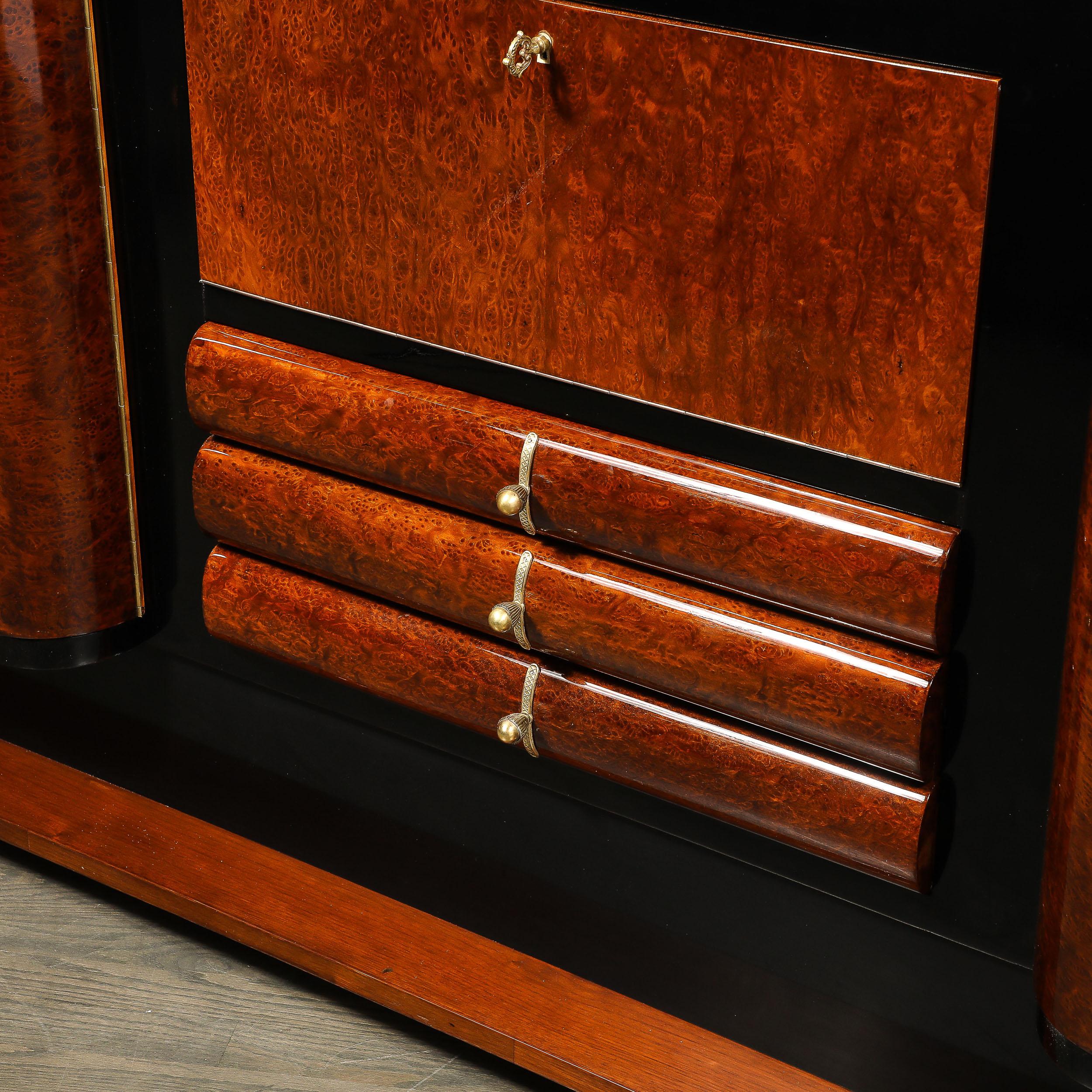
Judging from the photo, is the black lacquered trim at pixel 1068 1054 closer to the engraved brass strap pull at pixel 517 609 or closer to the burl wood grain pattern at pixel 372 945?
the burl wood grain pattern at pixel 372 945

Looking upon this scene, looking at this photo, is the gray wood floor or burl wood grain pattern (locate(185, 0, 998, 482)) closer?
burl wood grain pattern (locate(185, 0, 998, 482))

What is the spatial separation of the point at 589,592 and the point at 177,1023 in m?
0.40

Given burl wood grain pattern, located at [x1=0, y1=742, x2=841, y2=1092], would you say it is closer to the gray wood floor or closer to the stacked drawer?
the gray wood floor

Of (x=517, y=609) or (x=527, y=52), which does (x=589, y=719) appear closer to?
(x=517, y=609)

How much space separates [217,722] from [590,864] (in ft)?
1.06

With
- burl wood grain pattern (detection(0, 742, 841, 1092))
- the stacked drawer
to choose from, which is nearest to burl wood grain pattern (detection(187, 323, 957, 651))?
the stacked drawer

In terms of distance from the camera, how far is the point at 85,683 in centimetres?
126

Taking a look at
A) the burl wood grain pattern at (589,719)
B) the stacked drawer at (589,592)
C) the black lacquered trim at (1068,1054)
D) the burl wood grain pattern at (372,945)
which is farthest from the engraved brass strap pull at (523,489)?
the black lacquered trim at (1068,1054)

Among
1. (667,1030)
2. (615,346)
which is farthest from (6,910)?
(615,346)

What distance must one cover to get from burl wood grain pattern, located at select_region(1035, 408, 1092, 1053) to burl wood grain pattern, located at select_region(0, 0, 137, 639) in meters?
0.65

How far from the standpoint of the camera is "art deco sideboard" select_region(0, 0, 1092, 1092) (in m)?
0.78

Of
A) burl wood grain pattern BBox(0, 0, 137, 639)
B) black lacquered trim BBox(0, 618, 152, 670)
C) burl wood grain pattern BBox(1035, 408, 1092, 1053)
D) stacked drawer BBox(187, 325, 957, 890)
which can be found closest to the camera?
burl wood grain pattern BBox(1035, 408, 1092, 1053)

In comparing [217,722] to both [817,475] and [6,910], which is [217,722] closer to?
[6,910]

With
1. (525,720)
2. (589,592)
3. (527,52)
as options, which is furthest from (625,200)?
(525,720)
